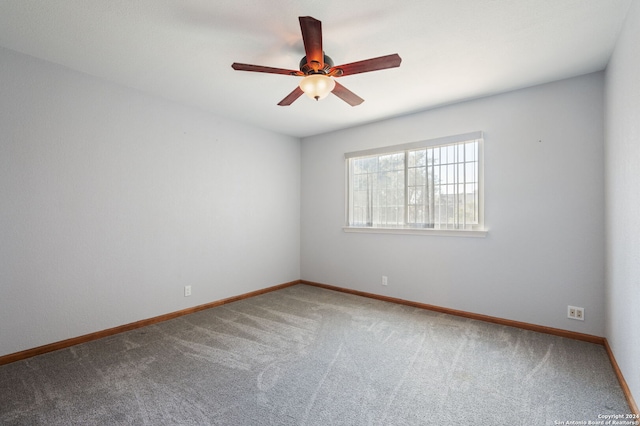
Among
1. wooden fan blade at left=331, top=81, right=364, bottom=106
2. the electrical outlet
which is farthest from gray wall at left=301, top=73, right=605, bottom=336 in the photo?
wooden fan blade at left=331, top=81, right=364, bottom=106

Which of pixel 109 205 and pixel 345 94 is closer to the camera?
pixel 345 94

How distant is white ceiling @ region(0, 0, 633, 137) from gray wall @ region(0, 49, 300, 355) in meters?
0.34

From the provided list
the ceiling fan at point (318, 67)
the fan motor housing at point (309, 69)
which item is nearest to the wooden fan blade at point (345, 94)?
the ceiling fan at point (318, 67)

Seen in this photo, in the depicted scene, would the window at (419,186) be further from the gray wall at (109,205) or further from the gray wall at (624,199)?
the gray wall at (109,205)

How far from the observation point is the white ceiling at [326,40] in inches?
72.8

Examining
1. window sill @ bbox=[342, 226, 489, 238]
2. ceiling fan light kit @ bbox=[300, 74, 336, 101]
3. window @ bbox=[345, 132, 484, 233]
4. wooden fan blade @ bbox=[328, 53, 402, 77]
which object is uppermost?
wooden fan blade @ bbox=[328, 53, 402, 77]

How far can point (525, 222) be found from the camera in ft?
9.84

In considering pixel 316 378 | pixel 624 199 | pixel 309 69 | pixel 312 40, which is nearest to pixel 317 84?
pixel 309 69

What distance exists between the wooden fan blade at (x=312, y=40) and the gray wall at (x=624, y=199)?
182cm

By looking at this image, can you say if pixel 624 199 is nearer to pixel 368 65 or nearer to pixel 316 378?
pixel 368 65

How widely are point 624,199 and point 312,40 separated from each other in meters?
2.32

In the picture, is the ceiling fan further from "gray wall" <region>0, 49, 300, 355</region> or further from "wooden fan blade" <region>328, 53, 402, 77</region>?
"gray wall" <region>0, 49, 300, 355</region>

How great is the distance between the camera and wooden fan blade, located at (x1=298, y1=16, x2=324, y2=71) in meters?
1.60

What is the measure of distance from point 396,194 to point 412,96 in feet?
4.22
